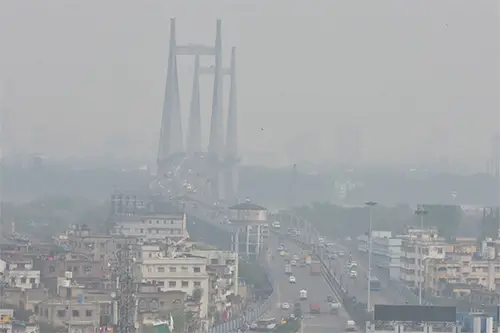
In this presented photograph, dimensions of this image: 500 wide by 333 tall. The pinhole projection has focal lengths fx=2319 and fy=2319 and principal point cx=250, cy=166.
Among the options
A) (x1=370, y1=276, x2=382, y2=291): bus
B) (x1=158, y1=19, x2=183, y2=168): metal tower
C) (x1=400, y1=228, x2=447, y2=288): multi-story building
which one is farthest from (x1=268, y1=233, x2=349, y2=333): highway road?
(x1=158, y1=19, x2=183, y2=168): metal tower

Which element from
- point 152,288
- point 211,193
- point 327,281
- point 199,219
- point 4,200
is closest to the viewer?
point 152,288

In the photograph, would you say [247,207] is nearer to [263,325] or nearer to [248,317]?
[248,317]

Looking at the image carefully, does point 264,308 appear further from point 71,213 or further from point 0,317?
point 71,213

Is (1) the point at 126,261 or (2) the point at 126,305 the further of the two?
(1) the point at 126,261

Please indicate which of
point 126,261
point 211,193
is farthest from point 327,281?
point 211,193

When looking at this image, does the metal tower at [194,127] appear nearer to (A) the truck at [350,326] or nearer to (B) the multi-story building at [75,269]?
(B) the multi-story building at [75,269]

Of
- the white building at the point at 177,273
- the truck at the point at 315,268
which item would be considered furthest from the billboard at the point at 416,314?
the truck at the point at 315,268

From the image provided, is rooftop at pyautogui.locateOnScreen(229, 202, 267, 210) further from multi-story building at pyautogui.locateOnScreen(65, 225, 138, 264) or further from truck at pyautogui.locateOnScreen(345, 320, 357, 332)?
truck at pyautogui.locateOnScreen(345, 320, 357, 332)

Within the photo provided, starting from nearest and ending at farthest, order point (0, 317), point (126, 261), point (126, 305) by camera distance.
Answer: point (126, 305)
point (126, 261)
point (0, 317)
